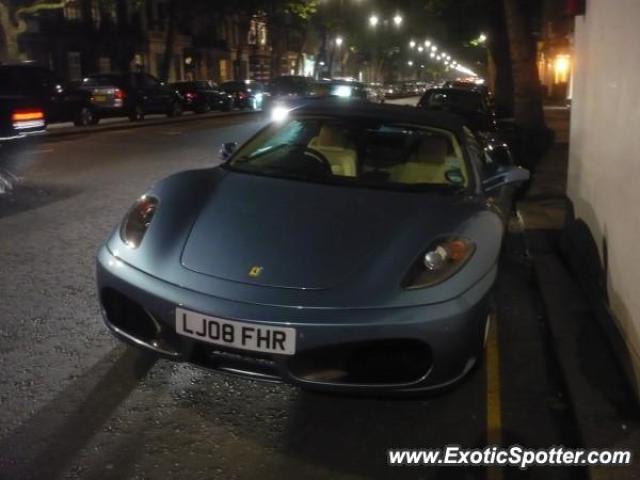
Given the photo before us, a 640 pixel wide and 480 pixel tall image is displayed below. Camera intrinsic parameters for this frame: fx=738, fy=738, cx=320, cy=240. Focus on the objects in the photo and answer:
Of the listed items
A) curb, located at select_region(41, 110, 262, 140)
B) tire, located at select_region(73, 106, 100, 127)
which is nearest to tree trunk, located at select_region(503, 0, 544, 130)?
curb, located at select_region(41, 110, 262, 140)

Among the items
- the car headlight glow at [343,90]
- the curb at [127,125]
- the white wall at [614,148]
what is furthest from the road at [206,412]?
the car headlight glow at [343,90]

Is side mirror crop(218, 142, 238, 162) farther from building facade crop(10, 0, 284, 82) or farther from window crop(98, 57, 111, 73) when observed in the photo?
window crop(98, 57, 111, 73)

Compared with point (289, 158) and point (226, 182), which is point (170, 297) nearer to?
point (226, 182)

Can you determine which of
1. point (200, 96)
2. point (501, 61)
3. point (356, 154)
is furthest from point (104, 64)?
point (356, 154)

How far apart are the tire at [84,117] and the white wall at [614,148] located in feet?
60.8

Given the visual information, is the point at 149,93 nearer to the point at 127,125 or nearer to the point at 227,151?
the point at 127,125

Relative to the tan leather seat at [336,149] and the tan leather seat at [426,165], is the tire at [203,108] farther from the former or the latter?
the tan leather seat at [426,165]

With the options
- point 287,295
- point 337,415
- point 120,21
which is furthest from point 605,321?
point 120,21

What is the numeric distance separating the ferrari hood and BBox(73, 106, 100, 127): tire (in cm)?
1955

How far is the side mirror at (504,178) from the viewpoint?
4.63 meters

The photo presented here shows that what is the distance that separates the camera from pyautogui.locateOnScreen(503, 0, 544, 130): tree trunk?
1608 cm

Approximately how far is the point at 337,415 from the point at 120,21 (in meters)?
42.3

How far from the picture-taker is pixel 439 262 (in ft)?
11.5

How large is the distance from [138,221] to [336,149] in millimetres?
1628
